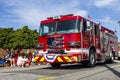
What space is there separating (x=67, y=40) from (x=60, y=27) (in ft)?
3.47

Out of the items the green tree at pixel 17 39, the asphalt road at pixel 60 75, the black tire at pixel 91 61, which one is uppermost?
the green tree at pixel 17 39

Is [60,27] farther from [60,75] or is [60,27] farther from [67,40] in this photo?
[60,75]

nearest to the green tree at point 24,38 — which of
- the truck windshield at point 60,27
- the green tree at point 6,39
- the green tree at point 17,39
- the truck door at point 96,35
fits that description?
the green tree at point 17,39

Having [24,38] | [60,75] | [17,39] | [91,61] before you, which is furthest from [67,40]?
[24,38]

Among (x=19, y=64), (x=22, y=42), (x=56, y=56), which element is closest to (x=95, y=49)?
(x=56, y=56)

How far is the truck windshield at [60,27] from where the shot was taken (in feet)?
56.4

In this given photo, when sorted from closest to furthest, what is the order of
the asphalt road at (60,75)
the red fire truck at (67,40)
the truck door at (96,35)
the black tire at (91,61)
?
the asphalt road at (60,75) → the red fire truck at (67,40) → the black tire at (91,61) → the truck door at (96,35)

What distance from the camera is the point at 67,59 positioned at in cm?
1705

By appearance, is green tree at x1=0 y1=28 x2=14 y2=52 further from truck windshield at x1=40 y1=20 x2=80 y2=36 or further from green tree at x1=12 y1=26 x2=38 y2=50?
truck windshield at x1=40 y1=20 x2=80 y2=36

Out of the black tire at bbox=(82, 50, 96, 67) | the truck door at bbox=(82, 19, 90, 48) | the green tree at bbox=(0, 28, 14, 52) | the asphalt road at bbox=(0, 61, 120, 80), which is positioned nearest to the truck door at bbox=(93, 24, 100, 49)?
the black tire at bbox=(82, 50, 96, 67)

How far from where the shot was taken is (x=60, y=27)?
17828mm

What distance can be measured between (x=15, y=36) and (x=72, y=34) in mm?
39244

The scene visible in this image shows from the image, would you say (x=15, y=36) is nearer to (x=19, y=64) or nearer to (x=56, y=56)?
(x=19, y=64)

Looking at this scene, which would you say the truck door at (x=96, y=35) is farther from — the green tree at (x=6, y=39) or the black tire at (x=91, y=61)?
the green tree at (x=6, y=39)
